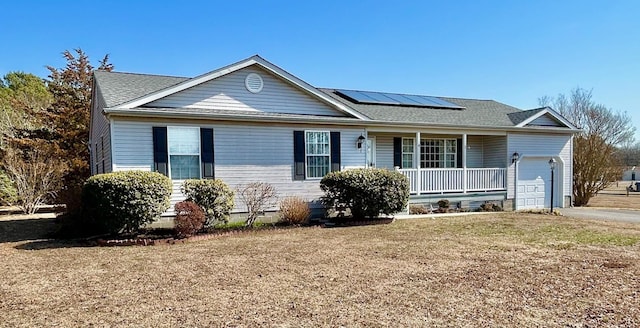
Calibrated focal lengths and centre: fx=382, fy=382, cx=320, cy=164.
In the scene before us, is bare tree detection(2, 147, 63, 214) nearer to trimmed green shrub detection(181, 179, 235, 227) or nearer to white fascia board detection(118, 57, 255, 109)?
white fascia board detection(118, 57, 255, 109)

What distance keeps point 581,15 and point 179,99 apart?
12240mm

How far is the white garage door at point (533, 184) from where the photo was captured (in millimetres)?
15367

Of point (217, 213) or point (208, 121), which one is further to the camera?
point (208, 121)

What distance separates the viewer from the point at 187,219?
29.6 ft

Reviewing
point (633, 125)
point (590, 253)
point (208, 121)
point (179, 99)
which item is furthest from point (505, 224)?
point (633, 125)

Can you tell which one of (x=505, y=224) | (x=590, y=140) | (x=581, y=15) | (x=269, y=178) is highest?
(x=581, y=15)

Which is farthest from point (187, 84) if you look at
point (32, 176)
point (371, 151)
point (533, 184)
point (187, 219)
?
point (533, 184)

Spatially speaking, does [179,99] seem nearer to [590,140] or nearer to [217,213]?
[217,213]

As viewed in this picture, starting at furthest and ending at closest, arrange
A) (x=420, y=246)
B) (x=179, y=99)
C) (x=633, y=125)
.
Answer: (x=633, y=125), (x=179, y=99), (x=420, y=246)

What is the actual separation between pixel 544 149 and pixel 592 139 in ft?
20.4

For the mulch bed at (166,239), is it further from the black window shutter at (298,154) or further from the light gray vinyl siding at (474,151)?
the light gray vinyl siding at (474,151)

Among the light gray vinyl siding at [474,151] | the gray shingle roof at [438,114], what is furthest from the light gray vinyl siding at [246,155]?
the light gray vinyl siding at [474,151]

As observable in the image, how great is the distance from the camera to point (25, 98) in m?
26.7

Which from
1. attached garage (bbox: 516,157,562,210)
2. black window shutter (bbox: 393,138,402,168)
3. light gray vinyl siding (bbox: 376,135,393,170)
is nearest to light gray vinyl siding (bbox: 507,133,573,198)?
attached garage (bbox: 516,157,562,210)
